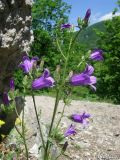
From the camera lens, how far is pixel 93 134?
891 cm

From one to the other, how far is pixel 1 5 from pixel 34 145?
2.59 metres

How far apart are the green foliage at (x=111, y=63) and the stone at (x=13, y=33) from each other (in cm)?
2045

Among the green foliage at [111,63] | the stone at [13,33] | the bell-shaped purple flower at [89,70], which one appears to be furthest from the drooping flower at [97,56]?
the green foliage at [111,63]

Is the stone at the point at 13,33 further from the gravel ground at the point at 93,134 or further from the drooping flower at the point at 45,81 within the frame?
the drooping flower at the point at 45,81

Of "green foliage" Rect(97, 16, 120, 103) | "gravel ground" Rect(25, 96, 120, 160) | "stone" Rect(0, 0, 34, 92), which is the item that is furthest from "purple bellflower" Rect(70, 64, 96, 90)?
"green foliage" Rect(97, 16, 120, 103)

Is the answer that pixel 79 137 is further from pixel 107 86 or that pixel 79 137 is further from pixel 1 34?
pixel 107 86

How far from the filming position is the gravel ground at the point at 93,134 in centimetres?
787

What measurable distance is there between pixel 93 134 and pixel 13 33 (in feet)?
12.3

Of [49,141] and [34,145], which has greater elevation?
[49,141]

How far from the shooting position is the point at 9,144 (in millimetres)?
6848

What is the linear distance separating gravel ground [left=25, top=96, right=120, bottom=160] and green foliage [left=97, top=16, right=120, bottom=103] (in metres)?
16.0

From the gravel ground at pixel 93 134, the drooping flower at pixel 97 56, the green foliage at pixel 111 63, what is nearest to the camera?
the drooping flower at pixel 97 56

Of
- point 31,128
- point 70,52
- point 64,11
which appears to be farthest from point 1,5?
point 64,11

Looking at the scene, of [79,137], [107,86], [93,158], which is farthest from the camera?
[107,86]
